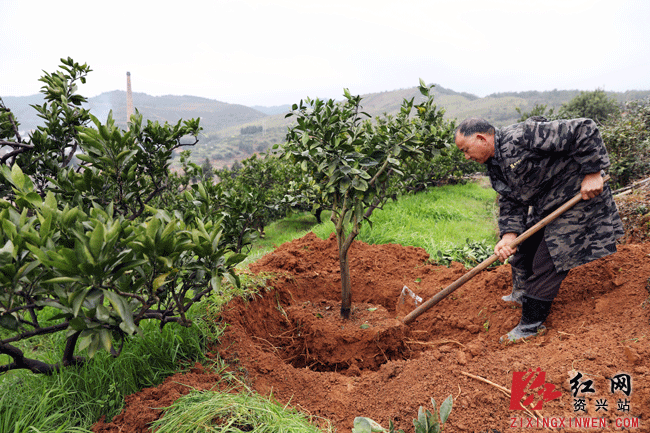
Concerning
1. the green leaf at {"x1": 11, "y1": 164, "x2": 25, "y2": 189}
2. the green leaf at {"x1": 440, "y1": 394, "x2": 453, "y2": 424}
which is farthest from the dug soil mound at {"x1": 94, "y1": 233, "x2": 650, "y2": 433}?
the green leaf at {"x1": 11, "y1": 164, "x2": 25, "y2": 189}

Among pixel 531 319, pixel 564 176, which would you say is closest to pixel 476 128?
pixel 564 176

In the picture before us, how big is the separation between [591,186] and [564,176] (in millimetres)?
232

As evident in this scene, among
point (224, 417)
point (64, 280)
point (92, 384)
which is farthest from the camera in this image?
point (92, 384)

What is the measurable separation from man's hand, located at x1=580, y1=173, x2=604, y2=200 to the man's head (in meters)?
0.66

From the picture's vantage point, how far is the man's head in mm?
2770

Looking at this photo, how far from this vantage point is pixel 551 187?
110 inches

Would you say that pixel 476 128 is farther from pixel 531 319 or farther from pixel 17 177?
pixel 17 177

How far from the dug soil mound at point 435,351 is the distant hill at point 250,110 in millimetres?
37080

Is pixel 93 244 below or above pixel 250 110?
below

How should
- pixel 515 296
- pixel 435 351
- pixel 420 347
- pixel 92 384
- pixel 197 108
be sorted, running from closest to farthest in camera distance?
pixel 92 384 → pixel 435 351 → pixel 420 347 → pixel 515 296 → pixel 197 108

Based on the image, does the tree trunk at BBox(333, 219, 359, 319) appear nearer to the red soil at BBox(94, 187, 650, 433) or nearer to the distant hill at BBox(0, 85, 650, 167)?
the red soil at BBox(94, 187, 650, 433)

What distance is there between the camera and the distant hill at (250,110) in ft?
143

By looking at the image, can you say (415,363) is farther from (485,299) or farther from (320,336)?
(485,299)

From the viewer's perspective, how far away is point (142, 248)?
1.44 metres
